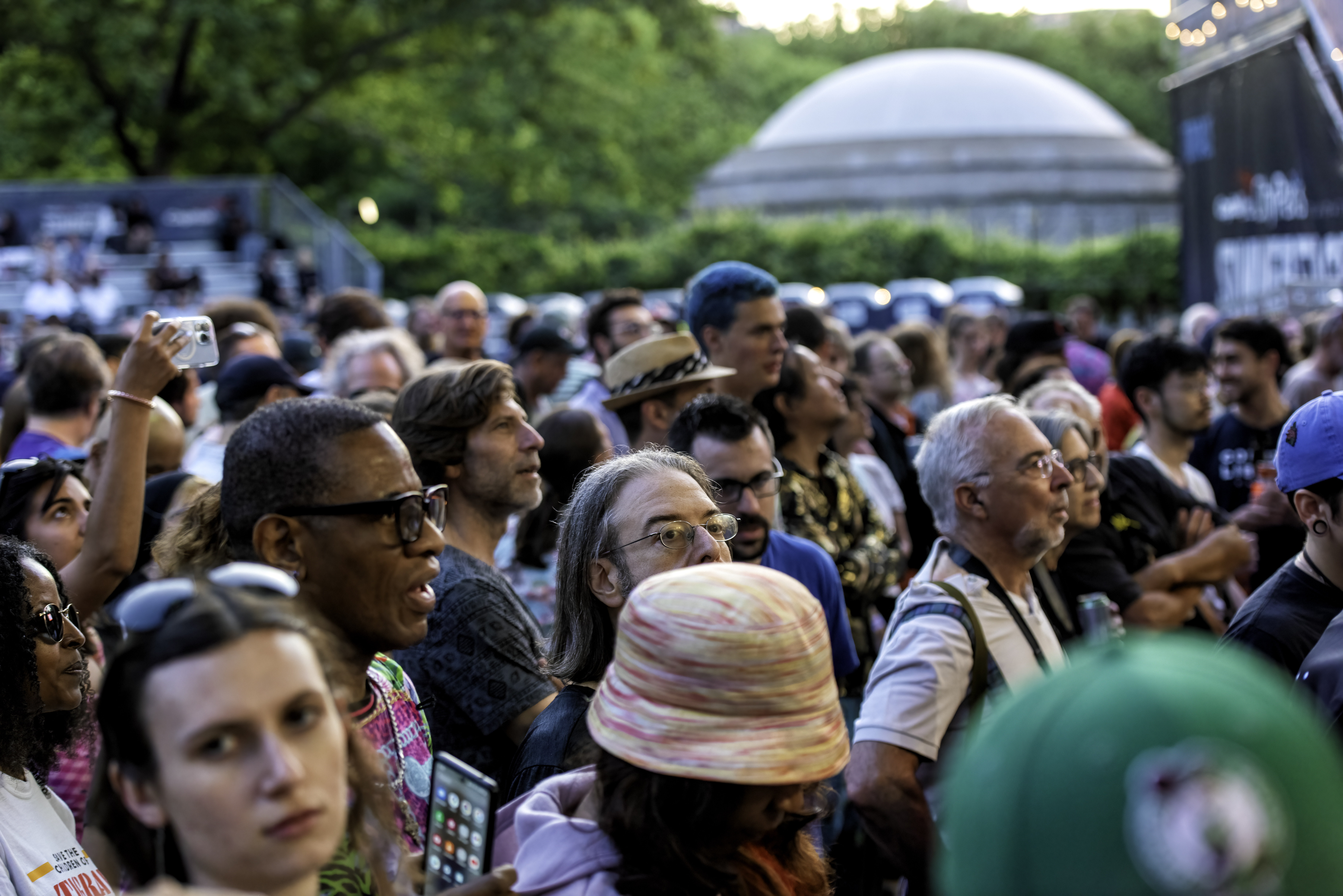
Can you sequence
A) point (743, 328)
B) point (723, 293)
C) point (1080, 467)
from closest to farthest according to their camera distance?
point (1080, 467) → point (743, 328) → point (723, 293)

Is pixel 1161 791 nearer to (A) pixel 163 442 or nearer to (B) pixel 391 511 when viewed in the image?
(B) pixel 391 511

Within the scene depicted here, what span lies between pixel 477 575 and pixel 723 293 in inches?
98.6

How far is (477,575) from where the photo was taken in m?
3.49

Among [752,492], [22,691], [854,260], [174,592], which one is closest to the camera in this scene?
[174,592]

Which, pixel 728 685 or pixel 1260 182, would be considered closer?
pixel 728 685

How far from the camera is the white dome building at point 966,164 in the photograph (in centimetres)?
3419

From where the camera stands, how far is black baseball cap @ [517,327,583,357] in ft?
26.0

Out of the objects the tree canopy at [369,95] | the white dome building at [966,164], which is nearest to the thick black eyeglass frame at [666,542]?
the tree canopy at [369,95]

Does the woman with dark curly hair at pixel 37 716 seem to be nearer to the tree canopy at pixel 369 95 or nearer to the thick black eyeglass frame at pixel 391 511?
the thick black eyeglass frame at pixel 391 511

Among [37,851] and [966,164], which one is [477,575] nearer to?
[37,851]

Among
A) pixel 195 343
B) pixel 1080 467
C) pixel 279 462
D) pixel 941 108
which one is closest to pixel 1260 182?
pixel 1080 467

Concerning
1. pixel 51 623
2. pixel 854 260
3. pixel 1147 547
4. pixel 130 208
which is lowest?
pixel 1147 547

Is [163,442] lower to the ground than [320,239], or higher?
lower

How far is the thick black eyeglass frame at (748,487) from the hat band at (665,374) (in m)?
0.91
